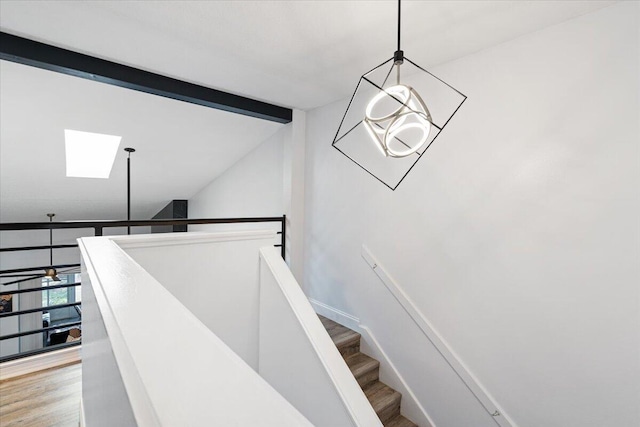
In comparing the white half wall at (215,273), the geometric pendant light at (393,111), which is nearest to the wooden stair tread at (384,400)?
the white half wall at (215,273)

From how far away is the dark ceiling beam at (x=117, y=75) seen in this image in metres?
2.10

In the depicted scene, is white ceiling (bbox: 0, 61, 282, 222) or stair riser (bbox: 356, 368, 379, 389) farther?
white ceiling (bbox: 0, 61, 282, 222)

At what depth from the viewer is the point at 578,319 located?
A: 71.0 inches

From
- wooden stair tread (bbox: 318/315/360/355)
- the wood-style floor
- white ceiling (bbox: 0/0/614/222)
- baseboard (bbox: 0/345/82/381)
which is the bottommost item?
wooden stair tread (bbox: 318/315/360/355)

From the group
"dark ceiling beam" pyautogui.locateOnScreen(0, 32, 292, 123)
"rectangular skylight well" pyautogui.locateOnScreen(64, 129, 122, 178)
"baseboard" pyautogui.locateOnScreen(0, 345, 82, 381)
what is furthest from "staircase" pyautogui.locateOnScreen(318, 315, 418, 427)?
"rectangular skylight well" pyautogui.locateOnScreen(64, 129, 122, 178)

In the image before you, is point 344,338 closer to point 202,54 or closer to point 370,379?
point 370,379

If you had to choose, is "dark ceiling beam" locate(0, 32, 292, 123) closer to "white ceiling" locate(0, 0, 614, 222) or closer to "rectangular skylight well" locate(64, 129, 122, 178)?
"white ceiling" locate(0, 0, 614, 222)

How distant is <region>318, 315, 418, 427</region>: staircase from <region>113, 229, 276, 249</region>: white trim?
135 cm

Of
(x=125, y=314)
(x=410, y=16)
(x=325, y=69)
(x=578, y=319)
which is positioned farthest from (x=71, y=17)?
(x=578, y=319)

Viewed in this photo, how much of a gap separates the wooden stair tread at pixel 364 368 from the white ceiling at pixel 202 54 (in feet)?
8.17

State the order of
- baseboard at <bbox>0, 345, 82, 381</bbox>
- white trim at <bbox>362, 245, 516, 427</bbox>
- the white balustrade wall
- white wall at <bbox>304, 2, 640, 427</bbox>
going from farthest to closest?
baseboard at <bbox>0, 345, 82, 381</bbox> → white trim at <bbox>362, 245, 516, 427</bbox> → white wall at <bbox>304, 2, 640, 427</bbox> → the white balustrade wall

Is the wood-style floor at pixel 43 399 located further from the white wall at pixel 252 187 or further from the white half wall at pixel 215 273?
the white wall at pixel 252 187

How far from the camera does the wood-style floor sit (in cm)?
179

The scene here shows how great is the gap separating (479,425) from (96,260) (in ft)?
8.29
